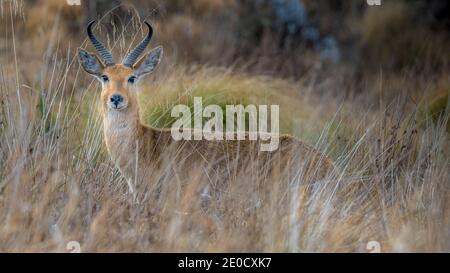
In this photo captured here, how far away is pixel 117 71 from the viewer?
269 inches

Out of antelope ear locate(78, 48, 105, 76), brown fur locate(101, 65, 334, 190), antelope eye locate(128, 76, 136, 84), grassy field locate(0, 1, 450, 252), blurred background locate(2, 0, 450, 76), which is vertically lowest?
grassy field locate(0, 1, 450, 252)

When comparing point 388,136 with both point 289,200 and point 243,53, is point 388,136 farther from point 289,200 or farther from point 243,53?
point 243,53

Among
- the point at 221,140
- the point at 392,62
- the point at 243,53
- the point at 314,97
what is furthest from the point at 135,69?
the point at 392,62

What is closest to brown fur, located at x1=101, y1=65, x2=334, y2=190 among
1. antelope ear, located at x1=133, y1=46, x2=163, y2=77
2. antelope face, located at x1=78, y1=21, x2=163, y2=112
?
antelope face, located at x1=78, y1=21, x2=163, y2=112

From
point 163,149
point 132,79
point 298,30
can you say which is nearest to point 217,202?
point 163,149

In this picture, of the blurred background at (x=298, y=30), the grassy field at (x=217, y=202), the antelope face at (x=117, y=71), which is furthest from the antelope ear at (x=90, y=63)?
the blurred background at (x=298, y=30)

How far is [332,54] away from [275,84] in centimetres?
Answer: 487

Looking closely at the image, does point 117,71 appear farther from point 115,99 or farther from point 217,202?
point 217,202

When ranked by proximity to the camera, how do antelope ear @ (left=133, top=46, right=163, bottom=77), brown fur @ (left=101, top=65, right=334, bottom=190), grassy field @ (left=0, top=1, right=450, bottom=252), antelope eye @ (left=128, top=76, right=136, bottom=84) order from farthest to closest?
antelope ear @ (left=133, top=46, right=163, bottom=77)
antelope eye @ (left=128, top=76, right=136, bottom=84)
brown fur @ (left=101, top=65, right=334, bottom=190)
grassy field @ (left=0, top=1, right=450, bottom=252)

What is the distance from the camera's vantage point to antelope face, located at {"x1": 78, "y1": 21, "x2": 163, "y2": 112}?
6680 mm

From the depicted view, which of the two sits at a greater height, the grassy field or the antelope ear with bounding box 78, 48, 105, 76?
the antelope ear with bounding box 78, 48, 105, 76

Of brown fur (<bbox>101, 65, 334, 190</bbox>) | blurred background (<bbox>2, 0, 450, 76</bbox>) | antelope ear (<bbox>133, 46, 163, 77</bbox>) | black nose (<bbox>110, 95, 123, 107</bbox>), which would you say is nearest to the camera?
brown fur (<bbox>101, 65, 334, 190</bbox>)

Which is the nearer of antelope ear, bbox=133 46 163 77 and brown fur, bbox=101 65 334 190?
brown fur, bbox=101 65 334 190

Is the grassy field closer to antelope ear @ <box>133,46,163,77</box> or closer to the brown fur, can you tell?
the brown fur
